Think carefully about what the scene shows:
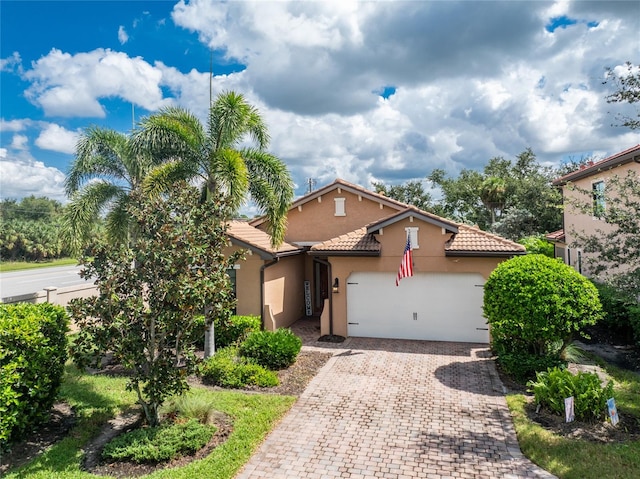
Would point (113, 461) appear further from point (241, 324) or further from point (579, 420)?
point (579, 420)

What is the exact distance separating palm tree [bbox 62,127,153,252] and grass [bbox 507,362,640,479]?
12.8 m

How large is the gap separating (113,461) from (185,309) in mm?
2863

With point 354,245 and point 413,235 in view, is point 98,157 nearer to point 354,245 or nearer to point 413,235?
point 354,245

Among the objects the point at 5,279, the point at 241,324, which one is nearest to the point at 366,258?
the point at 241,324

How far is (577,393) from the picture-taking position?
8.06 metres

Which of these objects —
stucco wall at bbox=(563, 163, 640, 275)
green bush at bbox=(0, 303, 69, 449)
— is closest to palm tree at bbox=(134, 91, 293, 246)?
green bush at bbox=(0, 303, 69, 449)

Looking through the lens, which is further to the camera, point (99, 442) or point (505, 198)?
point (505, 198)

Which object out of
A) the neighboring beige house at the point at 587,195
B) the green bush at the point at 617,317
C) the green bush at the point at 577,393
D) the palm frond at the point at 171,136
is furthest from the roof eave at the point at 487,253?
the palm frond at the point at 171,136

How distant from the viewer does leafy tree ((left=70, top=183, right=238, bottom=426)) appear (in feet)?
23.6

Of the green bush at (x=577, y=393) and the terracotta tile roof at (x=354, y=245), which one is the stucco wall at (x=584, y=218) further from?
the terracotta tile roof at (x=354, y=245)

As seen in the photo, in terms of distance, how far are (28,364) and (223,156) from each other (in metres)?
7.01

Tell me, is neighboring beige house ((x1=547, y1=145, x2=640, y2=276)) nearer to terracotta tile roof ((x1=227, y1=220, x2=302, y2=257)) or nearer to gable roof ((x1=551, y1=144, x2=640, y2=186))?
gable roof ((x1=551, y1=144, x2=640, y2=186))

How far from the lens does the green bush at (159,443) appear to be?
22.2ft

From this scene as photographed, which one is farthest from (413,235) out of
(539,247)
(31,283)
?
(31,283)
